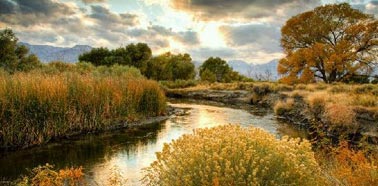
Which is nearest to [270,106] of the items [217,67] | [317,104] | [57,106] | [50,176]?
[317,104]

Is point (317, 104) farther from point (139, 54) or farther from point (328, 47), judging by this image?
point (139, 54)

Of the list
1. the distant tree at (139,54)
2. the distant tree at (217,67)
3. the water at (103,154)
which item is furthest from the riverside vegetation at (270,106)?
the distant tree at (217,67)

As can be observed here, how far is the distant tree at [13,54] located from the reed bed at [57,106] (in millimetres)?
12303

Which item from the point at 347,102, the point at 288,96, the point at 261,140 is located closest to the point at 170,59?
the point at 288,96

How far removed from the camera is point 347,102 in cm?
1565

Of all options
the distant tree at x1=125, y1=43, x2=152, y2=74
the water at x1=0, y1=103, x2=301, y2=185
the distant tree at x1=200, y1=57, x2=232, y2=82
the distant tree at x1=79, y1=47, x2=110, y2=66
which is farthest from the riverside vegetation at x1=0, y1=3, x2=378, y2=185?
the distant tree at x1=200, y1=57, x2=232, y2=82

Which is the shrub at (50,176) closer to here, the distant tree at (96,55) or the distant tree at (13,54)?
the distant tree at (13,54)

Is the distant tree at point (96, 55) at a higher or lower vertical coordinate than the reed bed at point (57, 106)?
higher

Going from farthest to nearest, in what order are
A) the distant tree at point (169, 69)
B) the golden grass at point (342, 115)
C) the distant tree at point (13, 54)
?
the distant tree at point (169, 69)
the distant tree at point (13, 54)
the golden grass at point (342, 115)

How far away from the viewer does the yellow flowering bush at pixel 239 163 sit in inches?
170

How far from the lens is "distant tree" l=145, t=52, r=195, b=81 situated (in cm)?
6083

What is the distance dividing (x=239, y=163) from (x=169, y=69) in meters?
60.3

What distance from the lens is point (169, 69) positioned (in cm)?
6450

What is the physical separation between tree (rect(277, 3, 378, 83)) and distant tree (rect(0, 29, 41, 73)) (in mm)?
22636
